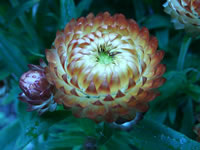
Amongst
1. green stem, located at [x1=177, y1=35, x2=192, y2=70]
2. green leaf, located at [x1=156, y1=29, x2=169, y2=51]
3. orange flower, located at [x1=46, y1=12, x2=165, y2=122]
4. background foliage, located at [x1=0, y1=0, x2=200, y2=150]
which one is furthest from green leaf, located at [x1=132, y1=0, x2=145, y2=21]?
orange flower, located at [x1=46, y1=12, x2=165, y2=122]

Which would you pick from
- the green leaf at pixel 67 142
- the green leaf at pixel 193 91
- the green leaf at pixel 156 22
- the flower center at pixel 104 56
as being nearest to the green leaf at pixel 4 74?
the green leaf at pixel 67 142

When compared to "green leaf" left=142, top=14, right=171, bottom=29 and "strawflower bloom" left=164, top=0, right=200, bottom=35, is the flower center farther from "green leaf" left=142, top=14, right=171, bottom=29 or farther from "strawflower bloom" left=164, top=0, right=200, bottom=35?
"green leaf" left=142, top=14, right=171, bottom=29

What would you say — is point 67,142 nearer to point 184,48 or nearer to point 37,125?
point 37,125

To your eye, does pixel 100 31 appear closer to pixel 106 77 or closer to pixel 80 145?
pixel 106 77

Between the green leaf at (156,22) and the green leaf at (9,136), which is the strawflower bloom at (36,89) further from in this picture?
the green leaf at (156,22)

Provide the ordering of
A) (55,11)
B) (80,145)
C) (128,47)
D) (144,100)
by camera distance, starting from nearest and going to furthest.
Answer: (144,100), (128,47), (80,145), (55,11)

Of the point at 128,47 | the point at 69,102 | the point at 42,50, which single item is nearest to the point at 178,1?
the point at 128,47
